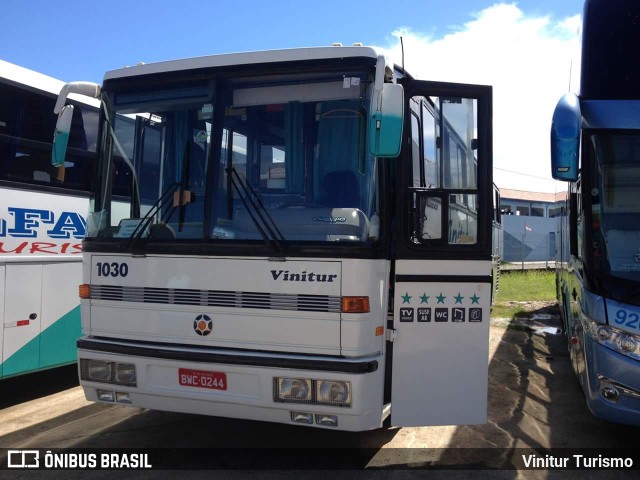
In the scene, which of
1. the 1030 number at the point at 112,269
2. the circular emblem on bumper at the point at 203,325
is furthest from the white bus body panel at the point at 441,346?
the 1030 number at the point at 112,269

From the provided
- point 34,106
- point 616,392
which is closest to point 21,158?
point 34,106

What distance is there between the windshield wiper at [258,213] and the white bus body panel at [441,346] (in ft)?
3.18

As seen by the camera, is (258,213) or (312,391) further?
(258,213)

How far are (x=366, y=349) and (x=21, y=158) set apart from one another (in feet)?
14.5

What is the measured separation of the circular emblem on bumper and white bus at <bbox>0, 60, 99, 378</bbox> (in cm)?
241

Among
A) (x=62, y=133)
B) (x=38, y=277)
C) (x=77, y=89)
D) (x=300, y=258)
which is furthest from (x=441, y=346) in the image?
(x=38, y=277)

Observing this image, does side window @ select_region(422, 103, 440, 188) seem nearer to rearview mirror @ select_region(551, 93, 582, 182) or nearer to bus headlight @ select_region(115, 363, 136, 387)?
rearview mirror @ select_region(551, 93, 582, 182)

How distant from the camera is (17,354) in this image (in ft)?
19.9

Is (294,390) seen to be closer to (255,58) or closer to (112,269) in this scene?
(112,269)

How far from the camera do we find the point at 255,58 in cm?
427

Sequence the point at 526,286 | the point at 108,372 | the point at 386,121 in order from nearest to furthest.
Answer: the point at 386,121
the point at 108,372
the point at 526,286

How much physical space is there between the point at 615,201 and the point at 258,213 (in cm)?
307

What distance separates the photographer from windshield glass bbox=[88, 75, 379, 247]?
4.12 m

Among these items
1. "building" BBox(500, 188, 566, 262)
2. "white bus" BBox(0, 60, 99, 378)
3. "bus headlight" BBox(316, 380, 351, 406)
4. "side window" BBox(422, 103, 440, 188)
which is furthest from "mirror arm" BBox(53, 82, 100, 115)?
"building" BBox(500, 188, 566, 262)
